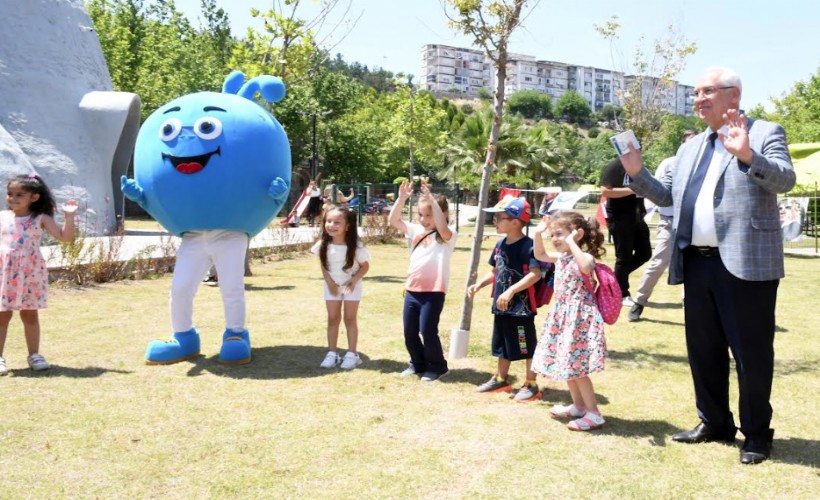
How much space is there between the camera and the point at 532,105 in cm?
16562

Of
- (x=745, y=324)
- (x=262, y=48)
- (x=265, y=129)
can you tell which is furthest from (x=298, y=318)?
(x=262, y=48)

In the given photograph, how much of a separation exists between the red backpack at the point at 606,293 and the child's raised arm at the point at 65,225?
397 cm

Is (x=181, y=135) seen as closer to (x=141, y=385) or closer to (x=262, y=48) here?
(x=141, y=385)

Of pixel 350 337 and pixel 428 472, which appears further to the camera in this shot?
pixel 350 337

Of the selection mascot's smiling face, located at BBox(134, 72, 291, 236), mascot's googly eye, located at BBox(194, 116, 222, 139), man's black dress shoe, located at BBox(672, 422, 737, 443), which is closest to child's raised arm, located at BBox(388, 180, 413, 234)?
mascot's smiling face, located at BBox(134, 72, 291, 236)

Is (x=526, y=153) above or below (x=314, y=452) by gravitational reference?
above

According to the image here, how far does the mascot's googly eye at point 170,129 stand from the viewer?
19.0 ft

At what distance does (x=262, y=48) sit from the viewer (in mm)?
13617

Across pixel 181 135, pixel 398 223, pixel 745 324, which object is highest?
pixel 181 135

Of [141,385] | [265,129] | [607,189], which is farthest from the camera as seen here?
[607,189]

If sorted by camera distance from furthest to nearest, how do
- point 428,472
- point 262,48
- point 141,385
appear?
1. point 262,48
2. point 141,385
3. point 428,472

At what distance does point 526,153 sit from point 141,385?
37.5m

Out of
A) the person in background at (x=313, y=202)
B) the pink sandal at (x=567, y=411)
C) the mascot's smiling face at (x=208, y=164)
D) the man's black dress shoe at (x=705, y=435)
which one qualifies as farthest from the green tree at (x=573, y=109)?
the man's black dress shoe at (x=705, y=435)

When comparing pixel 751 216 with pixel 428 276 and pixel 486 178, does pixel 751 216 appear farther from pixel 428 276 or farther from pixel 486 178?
pixel 486 178
